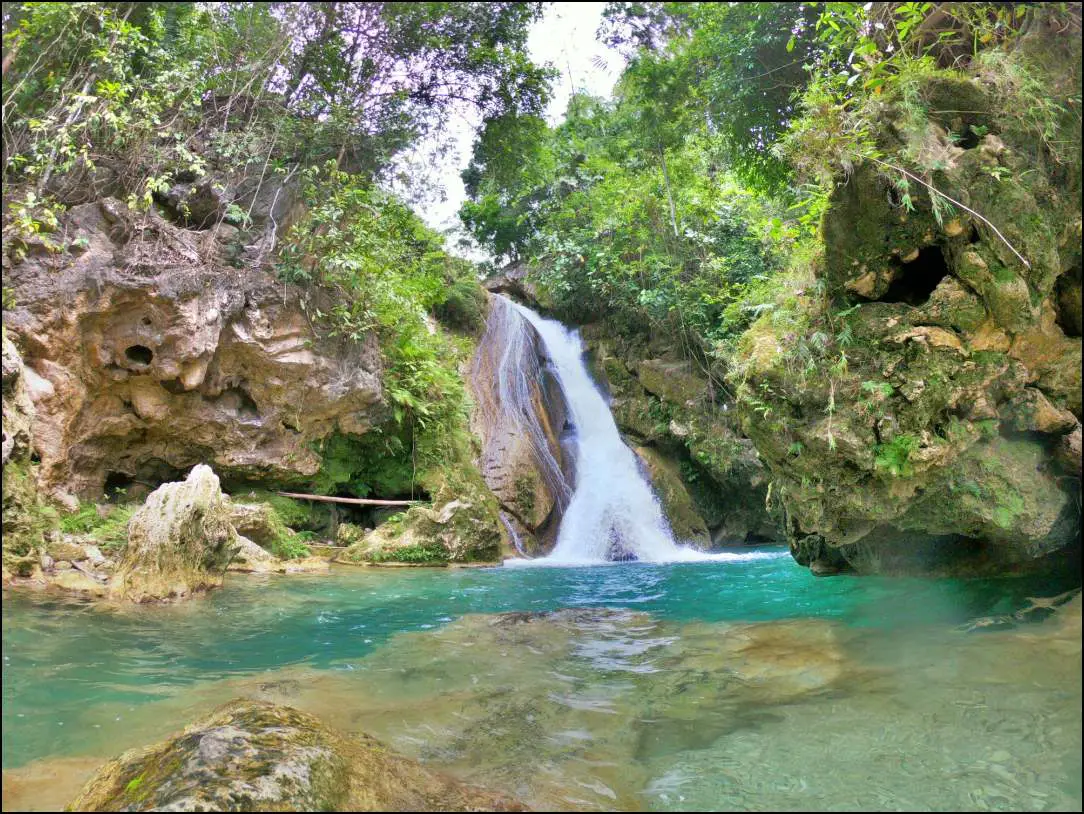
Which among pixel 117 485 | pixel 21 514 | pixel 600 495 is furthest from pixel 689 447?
pixel 21 514

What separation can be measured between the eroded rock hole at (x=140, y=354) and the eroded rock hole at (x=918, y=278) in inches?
374

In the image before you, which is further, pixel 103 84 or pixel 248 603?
pixel 248 603

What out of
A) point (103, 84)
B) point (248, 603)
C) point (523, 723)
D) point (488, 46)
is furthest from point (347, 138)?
point (523, 723)

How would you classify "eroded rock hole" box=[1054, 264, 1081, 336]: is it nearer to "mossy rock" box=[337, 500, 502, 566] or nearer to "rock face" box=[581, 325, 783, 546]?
"mossy rock" box=[337, 500, 502, 566]

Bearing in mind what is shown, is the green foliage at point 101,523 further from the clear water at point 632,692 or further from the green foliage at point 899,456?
the green foliage at point 899,456

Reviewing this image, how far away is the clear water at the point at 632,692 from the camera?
8.84ft

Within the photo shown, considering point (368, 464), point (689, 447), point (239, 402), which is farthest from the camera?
point (689, 447)

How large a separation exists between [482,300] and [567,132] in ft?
33.8

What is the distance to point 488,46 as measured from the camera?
12.9 feet

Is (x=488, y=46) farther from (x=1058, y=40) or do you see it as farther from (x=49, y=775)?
(x=49, y=775)

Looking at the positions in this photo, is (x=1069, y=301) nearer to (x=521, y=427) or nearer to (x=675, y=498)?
(x=675, y=498)

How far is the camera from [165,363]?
943 centimetres

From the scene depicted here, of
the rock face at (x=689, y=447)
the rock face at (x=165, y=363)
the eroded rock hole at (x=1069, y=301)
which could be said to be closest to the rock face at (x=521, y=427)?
the rock face at (x=689, y=447)

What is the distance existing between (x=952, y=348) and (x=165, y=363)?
9747 mm
